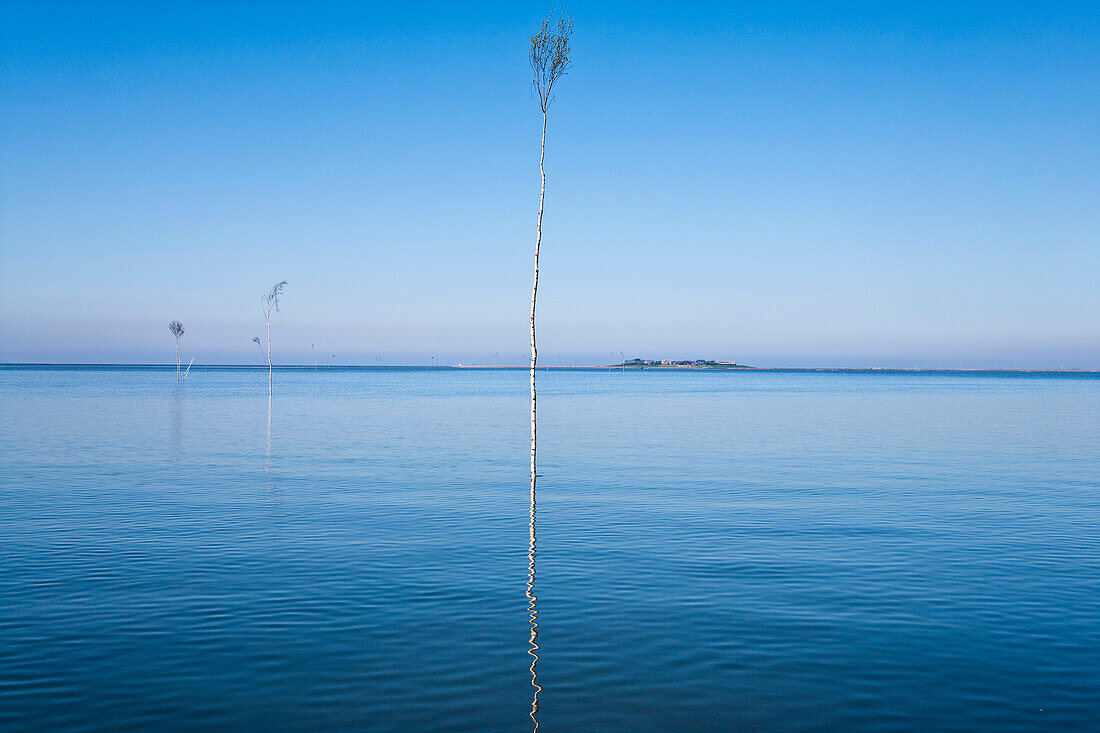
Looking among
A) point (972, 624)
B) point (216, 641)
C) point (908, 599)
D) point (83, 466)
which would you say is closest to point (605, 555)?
point (908, 599)

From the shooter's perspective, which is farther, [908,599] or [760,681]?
Answer: [908,599]

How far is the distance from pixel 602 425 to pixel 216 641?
5634 centimetres

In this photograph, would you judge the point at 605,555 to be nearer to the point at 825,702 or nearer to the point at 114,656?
the point at 825,702

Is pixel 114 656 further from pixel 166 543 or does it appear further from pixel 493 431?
pixel 493 431

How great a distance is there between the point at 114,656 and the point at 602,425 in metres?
57.3

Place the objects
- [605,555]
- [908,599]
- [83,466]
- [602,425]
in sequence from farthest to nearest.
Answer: [602,425], [83,466], [605,555], [908,599]

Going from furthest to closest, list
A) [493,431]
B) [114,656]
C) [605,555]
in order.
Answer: [493,431]
[605,555]
[114,656]

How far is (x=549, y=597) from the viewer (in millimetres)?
16719

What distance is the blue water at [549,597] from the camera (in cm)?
1134

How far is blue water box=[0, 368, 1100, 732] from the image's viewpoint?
446 inches

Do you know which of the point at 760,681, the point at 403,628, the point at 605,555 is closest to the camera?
the point at 760,681

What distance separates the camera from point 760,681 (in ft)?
39.9

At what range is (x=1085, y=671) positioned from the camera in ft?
41.4

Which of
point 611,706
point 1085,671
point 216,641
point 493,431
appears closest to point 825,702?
point 611,706
